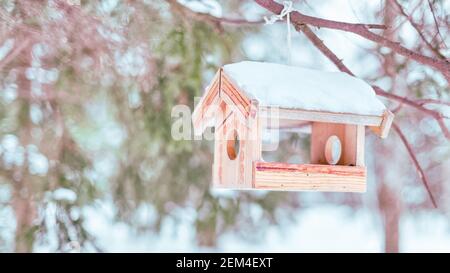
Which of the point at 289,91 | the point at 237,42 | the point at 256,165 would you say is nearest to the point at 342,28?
the point at 289,91

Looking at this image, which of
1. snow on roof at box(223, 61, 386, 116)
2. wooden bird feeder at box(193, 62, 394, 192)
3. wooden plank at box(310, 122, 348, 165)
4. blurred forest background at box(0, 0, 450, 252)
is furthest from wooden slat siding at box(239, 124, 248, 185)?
blurred forest background at box(0, 0, 450, 252)

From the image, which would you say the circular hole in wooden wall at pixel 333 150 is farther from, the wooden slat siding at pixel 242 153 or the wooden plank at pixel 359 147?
the wooden slat siding at pixel 242 153

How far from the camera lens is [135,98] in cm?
272

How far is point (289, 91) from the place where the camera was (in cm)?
117

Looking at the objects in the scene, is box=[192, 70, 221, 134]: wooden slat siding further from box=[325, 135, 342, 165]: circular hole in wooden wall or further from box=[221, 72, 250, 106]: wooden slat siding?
box=[325, 135, 342, 165]: circular hole in wooden wall

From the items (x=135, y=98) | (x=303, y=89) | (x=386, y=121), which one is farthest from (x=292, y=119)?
(x=135, y=98)

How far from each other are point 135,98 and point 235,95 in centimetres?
160

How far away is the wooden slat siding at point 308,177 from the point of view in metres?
1.15

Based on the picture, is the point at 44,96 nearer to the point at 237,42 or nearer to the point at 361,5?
the point at 237,42

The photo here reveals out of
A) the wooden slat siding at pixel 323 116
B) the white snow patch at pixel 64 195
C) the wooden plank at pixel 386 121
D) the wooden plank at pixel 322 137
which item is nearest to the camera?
the wooden slat siding at pixel 323 116

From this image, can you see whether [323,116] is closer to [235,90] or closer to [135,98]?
[235,90]

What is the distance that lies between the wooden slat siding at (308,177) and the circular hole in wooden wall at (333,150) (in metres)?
0.08

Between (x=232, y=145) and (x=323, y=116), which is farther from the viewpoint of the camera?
(x=232, y=145)

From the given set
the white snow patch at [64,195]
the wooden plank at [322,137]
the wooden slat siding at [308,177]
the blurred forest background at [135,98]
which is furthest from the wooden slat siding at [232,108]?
the white snow patch at [64,195]
